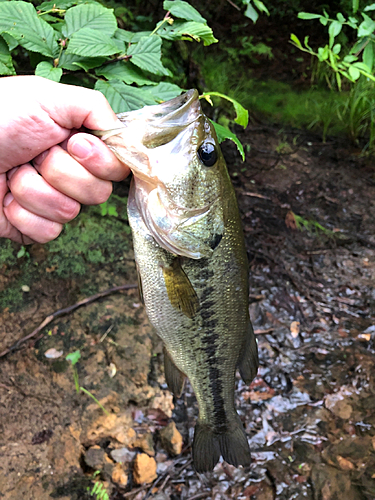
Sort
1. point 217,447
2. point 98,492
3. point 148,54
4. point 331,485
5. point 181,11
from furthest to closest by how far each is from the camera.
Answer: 1. point 331,485
2. point 98,492
3. point 217,447
4. point 181,11
5. point 148,54

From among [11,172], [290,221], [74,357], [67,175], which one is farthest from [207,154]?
[290,221]

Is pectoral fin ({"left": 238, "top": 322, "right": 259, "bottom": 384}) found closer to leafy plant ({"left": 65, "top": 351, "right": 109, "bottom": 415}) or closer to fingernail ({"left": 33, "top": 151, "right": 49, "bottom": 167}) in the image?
leafy plant ({"left": 65, "top": 351, "right": 109, "bottom": 415})

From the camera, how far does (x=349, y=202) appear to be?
4.79 meters

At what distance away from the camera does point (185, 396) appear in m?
2.90

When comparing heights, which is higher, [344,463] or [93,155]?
[93,155]

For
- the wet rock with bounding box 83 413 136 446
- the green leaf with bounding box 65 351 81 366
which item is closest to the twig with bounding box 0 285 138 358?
the green leaf with bounding box 65 351 81 366

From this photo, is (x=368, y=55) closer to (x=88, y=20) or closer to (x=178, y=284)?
(x=88, y=20)

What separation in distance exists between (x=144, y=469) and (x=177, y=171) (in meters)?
2.12

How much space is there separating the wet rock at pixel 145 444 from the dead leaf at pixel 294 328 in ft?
5.64

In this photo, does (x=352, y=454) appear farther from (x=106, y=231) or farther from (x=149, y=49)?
(x=149, y=49)

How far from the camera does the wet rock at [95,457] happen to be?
2.26 meters

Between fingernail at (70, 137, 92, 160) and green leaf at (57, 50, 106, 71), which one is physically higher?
green leaf at (57, 50, 106, 71)

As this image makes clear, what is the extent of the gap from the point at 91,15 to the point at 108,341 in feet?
7.33

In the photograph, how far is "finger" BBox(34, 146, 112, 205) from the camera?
4.24 ft
